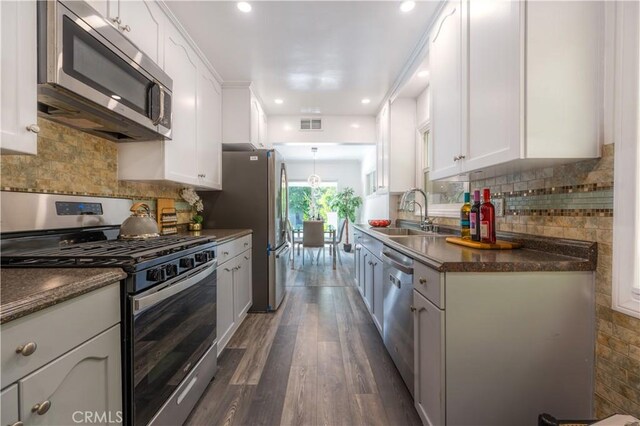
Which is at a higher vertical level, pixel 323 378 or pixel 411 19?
pixel 411 19

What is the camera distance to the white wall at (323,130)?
4195 mm

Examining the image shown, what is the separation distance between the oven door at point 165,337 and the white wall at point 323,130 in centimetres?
296

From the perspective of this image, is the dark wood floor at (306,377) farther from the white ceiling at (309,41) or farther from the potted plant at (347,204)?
the potted plant at (347,204)

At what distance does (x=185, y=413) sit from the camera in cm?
139

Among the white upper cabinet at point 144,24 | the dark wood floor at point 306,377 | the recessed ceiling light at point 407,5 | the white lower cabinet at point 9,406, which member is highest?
the recessed ceiling light at point 407,5

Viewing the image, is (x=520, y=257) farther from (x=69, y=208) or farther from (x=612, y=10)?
(x=69, y=208)


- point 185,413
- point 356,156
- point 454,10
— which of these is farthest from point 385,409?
point 356,156

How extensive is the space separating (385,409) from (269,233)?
193cm

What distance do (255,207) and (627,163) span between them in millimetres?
2698

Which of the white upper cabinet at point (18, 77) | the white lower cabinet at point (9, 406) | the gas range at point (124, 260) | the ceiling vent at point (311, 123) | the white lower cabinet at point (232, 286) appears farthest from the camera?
the ceiling vent at point (311, 123)

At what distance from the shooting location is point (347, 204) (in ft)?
24.1

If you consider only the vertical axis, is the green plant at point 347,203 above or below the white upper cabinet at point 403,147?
below

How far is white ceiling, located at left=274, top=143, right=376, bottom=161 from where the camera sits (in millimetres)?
5991

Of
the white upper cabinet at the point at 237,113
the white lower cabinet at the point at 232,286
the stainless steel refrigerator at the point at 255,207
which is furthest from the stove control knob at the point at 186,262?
the white upper cabinet at the point at 237,113
